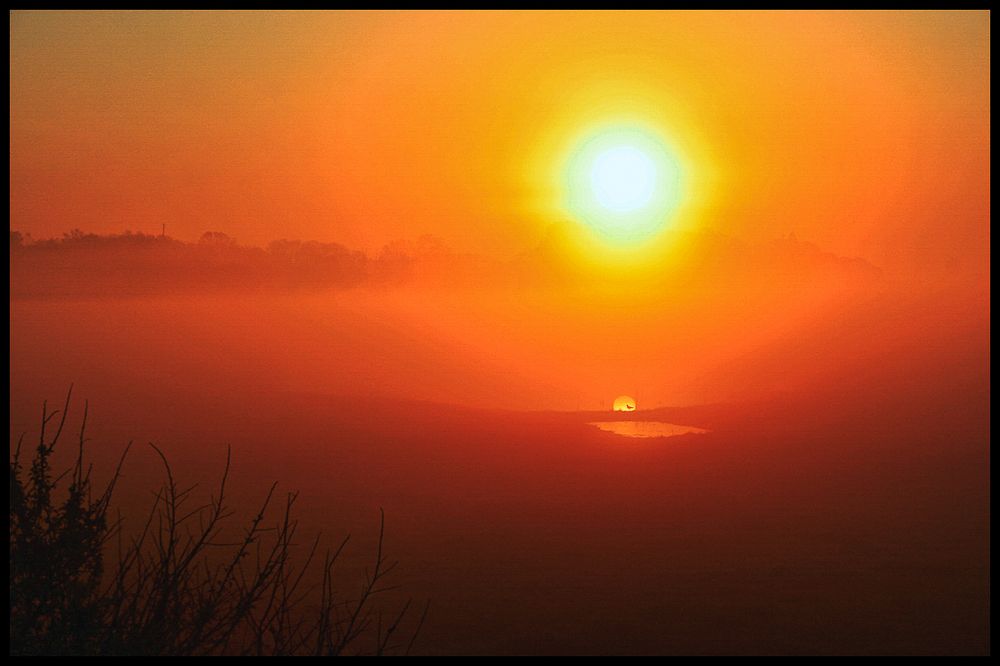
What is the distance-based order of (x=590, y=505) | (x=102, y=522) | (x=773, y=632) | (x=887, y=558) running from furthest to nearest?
(x=590, y=505), (x=887, y=558), (x=773, y=632), (x=102, y=522)

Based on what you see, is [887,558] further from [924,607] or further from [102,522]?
[102,522]

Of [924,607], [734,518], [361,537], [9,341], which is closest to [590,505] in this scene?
[734,518]

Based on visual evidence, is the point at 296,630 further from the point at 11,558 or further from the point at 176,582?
the point at 11,558

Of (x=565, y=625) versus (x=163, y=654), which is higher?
(x=163, y=654)

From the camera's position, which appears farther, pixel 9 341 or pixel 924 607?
pixel 924 607

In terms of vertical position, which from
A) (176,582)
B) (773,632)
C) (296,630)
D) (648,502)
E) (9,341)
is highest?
(9,341)

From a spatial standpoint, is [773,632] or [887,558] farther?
[887,558]

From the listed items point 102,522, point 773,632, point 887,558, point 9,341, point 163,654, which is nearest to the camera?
point 163,654

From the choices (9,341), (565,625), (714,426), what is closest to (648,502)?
(714,426)

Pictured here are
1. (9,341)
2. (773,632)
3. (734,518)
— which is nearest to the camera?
(9,341)
